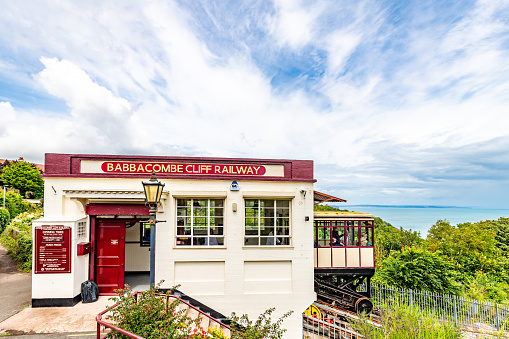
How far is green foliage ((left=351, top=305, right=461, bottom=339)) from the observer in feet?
16.2

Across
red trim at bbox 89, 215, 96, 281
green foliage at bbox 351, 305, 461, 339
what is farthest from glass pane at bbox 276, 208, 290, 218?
red trim at bbox 89, 215, 96, 281

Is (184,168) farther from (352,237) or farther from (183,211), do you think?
(352,237)

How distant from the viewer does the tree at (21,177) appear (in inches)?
1770

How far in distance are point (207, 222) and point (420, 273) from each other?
41.1 ft

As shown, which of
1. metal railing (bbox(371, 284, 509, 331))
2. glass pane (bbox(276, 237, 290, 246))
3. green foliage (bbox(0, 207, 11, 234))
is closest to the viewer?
glass pane (bbox(276, 237, 290, 246))

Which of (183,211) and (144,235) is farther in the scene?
(144,235)

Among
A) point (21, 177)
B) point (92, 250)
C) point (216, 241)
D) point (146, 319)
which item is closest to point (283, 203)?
point (216, 241)

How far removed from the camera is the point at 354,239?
1112 cm

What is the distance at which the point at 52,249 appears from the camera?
8.37 metres

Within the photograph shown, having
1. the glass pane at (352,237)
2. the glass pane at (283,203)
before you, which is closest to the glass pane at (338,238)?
the glass pane at (352,237)

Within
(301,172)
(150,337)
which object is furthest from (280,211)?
(150,337)

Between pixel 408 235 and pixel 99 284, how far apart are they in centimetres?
2806

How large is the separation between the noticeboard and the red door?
1001 millimetres

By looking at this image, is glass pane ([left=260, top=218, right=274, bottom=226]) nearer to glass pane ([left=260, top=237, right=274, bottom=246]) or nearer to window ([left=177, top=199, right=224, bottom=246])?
glass pane ([left=260, top=237, right=274, bottom=246])
